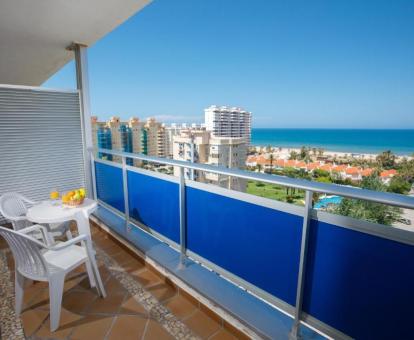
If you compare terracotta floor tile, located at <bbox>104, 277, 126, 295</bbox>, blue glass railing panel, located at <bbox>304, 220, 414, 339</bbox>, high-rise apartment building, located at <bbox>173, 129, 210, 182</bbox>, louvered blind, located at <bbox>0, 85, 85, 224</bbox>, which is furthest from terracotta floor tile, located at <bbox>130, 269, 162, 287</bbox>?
high-rise apartment building, located at <bbox>173, 129, 210, 182</bbox>

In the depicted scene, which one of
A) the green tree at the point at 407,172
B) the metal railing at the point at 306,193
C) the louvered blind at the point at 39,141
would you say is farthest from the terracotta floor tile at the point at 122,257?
the green tree at the point at 407,172

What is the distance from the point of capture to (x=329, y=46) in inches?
1195

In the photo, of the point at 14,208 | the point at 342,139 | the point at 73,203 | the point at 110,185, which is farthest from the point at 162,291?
the point at 342,139

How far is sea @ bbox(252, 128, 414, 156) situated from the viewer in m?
32.7

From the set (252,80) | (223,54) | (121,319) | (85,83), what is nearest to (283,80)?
(252,80)

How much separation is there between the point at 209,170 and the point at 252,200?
0.39 metres

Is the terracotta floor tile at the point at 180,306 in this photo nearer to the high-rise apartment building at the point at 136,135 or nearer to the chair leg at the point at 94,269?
the chair leg at the point at 94,269

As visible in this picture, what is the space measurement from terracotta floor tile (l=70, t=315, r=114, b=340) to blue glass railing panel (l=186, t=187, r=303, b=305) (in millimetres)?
858

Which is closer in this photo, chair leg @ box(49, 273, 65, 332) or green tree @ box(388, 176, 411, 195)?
chair leg @ box(49, 273, 65, 332)

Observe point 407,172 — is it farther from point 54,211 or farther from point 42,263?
point 42,263

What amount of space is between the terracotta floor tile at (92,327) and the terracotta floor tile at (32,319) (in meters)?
0.28

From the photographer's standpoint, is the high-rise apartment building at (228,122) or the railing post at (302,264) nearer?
the railing post at (302,264)

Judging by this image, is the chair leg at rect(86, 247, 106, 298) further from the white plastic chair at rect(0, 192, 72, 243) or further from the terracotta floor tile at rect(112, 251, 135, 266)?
the white plastic chair at rect(0, 192, 72, 243)

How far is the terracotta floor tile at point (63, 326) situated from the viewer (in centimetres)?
164
